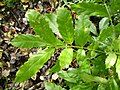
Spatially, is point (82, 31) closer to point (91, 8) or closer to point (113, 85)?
point (91, 8)

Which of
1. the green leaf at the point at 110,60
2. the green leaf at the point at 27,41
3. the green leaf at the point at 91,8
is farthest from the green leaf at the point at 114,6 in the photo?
the green leaf at the point at 27,41

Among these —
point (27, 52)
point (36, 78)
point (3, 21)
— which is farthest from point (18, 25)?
point (36, 78)

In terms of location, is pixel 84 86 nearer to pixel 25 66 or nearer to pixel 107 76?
pixel 107 76

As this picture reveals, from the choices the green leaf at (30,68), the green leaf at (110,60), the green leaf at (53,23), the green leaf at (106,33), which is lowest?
the green leaf at (110,60)

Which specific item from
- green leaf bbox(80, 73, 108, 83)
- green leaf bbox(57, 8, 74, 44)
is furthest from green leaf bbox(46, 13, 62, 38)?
green leaf bbox(80, 73, 108, 83)

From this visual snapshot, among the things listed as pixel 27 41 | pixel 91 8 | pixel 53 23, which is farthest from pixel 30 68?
pixel 91 8

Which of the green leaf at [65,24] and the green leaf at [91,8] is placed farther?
the green leaf at [91,8]

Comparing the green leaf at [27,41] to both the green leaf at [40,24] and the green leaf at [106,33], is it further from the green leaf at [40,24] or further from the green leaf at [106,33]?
the green leaf at [106,33]

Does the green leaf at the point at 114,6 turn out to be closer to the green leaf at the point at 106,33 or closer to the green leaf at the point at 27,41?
the green leaf at the point at 106,33

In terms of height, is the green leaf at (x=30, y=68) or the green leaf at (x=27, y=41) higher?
the green leaf at (x=27, y=41)
